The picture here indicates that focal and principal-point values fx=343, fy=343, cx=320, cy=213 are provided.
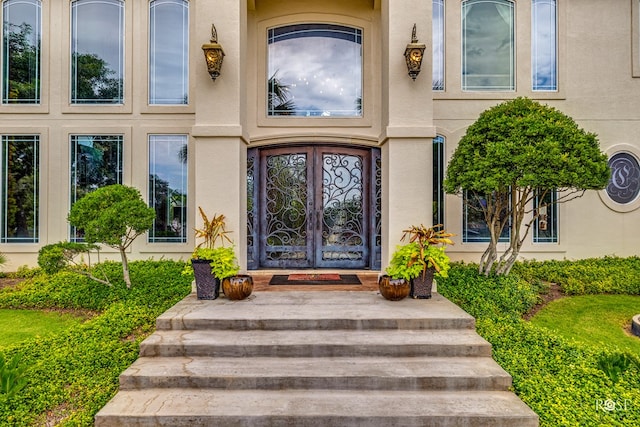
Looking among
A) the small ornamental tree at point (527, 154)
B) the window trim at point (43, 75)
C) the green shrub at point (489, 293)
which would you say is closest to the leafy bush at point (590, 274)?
the green shrub at point (489, 293)

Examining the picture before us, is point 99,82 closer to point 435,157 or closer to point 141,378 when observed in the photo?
point 141,378

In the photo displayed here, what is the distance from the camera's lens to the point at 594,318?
4945mm

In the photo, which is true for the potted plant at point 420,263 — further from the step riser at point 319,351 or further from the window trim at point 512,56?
the window trim at point 512,56

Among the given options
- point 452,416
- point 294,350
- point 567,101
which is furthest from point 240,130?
point 567,101

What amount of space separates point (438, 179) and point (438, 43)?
9.43 feet

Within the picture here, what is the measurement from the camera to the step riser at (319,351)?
3.45 meters

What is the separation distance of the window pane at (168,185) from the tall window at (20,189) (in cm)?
241

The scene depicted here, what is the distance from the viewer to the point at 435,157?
279 inches

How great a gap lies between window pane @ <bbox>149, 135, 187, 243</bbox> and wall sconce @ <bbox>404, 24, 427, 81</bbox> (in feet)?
15.5

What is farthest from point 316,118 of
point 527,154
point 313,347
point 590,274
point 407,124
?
point 590,274

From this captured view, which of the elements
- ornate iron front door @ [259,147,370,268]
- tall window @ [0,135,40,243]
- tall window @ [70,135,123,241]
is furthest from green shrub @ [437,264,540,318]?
tall window @ [0,135,40,243]

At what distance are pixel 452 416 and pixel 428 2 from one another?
5.36 metres

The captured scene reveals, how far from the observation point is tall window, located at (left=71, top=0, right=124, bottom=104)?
7.20 meters

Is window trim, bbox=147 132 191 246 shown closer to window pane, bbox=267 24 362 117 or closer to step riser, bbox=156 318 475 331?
window pane, bbox=267 24 362 117
